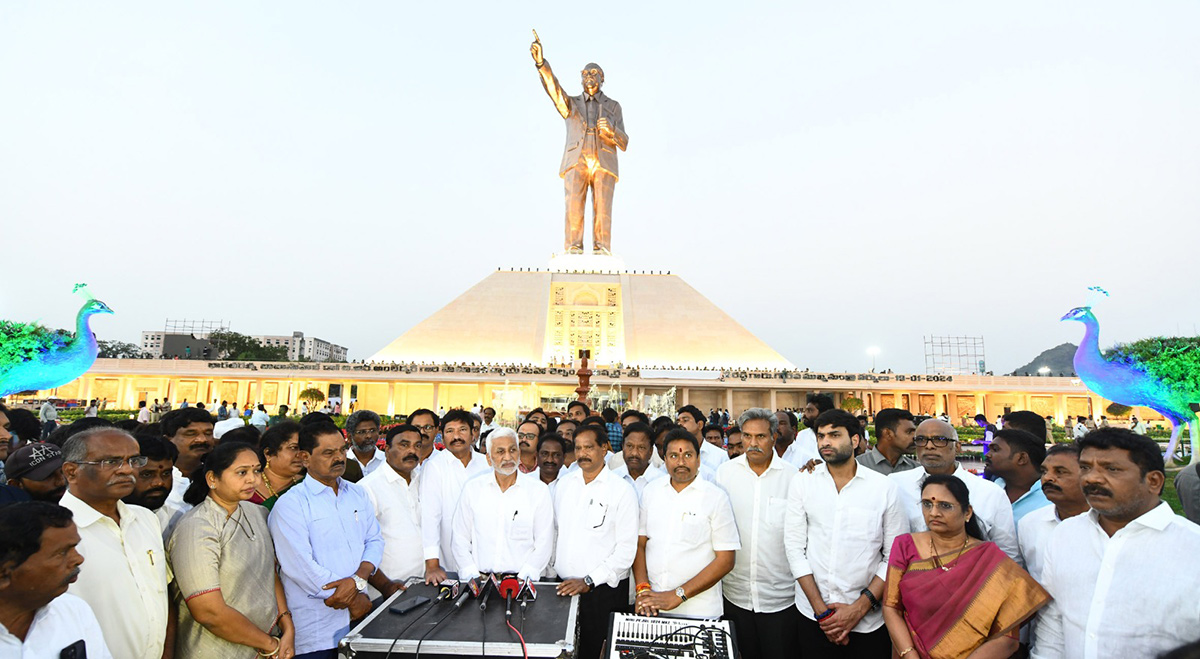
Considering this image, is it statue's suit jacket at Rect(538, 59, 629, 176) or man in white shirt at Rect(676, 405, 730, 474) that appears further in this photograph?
statue's suit jacket at Rect(538, 59, 629, 176)

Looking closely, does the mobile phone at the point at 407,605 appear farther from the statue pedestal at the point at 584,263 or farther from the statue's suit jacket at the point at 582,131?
the statue pedestal at the point at 584,263

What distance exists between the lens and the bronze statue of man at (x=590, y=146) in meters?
26.8

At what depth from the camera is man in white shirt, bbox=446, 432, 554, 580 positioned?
120 inches

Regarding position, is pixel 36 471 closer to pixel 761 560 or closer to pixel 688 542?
pixel 688 542

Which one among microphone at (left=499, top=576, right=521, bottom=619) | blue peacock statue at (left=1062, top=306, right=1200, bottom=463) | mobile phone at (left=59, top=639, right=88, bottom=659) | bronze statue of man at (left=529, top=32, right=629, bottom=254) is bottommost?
microphone at (left=499, top=576, right=521, bottom=619)

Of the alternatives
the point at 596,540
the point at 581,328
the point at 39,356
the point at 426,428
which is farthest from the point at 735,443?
the point at 581,328

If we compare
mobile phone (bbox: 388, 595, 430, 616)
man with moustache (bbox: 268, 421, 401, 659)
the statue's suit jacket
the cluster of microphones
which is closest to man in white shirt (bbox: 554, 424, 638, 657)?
the cluster of microphones

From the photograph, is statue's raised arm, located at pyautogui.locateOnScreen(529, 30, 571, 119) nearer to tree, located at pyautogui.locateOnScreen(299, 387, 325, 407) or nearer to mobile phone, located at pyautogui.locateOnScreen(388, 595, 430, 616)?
tree, located at pyautogui.locateOnScreen(299, 387, 325, 407)

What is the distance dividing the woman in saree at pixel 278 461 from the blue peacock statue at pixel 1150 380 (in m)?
10.2

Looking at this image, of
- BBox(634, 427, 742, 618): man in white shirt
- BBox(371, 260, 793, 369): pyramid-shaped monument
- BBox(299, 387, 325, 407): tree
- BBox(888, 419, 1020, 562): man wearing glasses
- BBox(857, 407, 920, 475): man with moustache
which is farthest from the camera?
BBox(371, 260, 793, 369): pyramid-shaped monument

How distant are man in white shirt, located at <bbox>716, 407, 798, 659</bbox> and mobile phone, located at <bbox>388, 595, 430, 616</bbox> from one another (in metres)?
1.51

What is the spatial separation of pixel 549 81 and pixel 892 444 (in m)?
24.1

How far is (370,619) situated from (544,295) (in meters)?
26.4

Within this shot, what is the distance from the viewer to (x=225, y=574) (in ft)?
7.61
